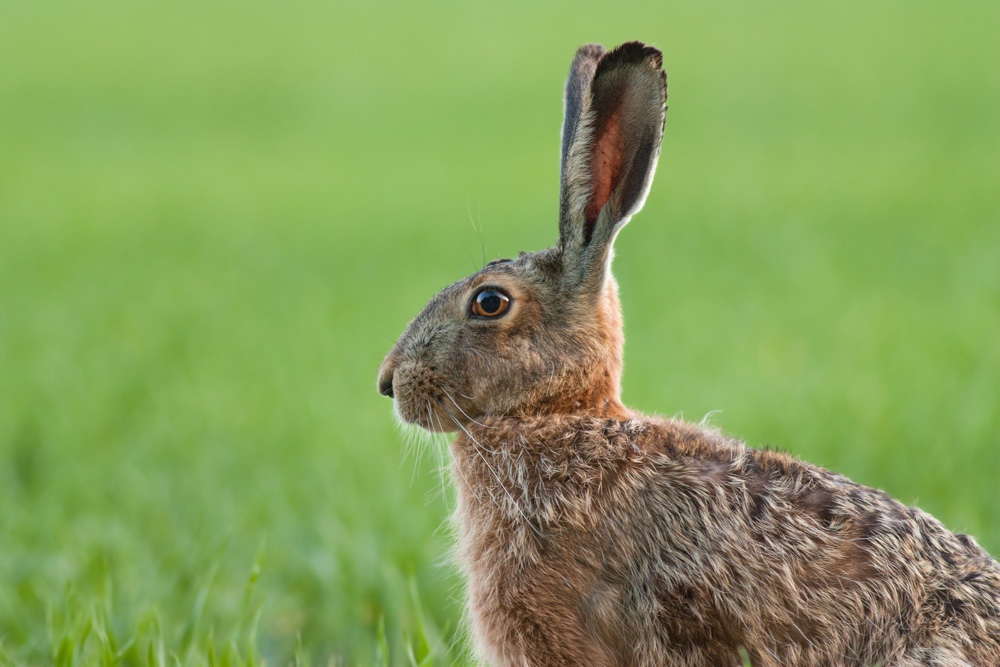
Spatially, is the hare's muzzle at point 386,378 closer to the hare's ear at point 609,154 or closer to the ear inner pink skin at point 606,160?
the hare's ear at point 609,154

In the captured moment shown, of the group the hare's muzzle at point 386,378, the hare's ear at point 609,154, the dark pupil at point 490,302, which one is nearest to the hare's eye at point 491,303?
the dark pupil at point 490,302

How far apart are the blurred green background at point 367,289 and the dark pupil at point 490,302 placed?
628mm

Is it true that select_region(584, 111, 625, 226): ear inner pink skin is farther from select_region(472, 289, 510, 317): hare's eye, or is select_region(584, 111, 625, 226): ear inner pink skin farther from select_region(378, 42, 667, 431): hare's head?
select_region(472, 289, 510, 317): hare's eye

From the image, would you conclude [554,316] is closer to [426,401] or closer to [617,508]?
[426,401]

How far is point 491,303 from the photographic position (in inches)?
151

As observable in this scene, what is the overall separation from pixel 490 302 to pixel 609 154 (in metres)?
0.60

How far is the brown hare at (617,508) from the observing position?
326cm

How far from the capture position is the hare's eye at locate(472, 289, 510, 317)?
3828 mm

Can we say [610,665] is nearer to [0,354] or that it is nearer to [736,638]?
[736,638]

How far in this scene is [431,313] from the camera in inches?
154

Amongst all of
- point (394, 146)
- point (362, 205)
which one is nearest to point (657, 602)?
point (362, 205)

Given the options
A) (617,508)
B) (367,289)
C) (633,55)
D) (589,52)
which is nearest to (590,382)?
(617,508)

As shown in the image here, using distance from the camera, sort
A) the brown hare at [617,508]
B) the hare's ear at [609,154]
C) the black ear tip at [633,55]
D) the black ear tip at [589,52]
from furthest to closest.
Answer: the black ear tip at [589,52], the hare's ear at [609,154], the black ear tip at [633,55], the brown hare at [617,508]

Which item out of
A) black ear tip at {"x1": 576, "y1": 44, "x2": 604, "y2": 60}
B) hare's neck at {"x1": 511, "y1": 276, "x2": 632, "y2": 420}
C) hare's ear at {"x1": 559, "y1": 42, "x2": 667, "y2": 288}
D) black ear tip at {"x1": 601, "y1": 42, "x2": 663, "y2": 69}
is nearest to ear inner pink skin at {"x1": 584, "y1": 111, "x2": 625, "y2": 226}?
hare's ear at {"x1": 559, "y1": 42, "x2": 667, "y2": 288}
